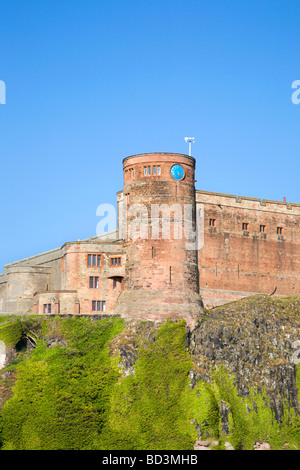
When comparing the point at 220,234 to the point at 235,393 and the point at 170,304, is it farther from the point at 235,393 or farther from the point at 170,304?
the point at 235,393

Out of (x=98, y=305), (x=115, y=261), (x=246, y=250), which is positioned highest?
(x=246, y=250)

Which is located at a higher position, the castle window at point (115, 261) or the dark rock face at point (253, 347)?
the castle window at point (115, 261)

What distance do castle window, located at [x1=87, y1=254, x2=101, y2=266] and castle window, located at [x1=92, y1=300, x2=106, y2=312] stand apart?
3.51 m

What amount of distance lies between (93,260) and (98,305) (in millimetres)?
4186

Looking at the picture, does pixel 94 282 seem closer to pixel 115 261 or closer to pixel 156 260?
pixel 115 261

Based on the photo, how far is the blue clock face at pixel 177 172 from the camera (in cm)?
9300

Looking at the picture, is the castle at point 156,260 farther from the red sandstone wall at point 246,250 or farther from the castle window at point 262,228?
the castle window at point 262,228

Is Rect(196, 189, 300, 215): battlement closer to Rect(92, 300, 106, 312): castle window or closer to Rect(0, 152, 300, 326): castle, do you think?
Rect(0, 152, 300, 326): castle

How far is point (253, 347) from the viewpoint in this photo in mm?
91250

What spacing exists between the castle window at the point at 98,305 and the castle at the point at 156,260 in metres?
0.09

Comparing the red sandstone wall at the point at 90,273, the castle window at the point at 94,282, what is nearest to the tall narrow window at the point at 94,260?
the red sandstone wall at the point at 90,273

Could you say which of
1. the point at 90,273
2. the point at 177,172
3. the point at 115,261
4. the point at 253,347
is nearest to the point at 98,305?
A: the point at 90,273

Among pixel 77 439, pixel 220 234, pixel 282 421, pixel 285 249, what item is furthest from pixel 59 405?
pixel 285 249

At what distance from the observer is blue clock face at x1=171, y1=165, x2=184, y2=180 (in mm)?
93000
